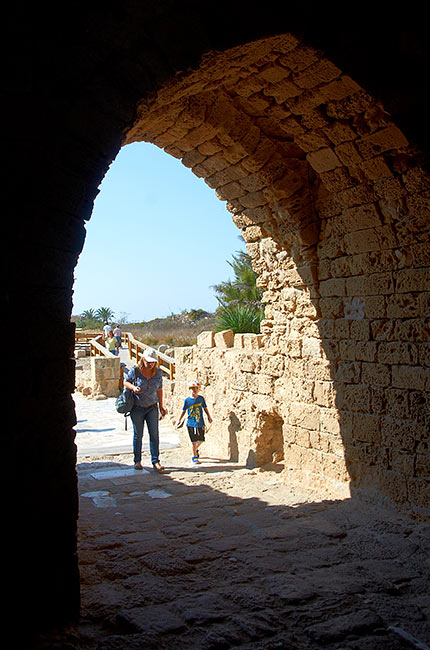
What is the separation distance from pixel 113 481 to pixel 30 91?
4.56 meters

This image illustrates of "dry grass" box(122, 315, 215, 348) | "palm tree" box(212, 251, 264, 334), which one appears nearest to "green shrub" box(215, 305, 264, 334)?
"palm tree" box(212, 251, 264, 334)

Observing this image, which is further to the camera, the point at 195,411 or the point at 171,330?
the point at 171,330

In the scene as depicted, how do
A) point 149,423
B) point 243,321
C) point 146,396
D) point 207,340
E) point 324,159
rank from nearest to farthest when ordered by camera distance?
point 324,159, point 146,396, point 149,423, point 207,340, point 243,321

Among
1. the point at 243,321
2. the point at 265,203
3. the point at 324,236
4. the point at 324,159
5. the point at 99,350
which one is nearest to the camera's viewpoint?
the point at 324,159

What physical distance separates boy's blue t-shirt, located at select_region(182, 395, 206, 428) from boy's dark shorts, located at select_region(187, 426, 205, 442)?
0.17ft

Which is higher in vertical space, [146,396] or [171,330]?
[171,330]

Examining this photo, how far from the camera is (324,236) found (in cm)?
522

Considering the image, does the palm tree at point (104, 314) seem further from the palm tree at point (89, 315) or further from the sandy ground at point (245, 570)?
the sandy ground at point (245, 570)

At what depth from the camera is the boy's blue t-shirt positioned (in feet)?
24.5

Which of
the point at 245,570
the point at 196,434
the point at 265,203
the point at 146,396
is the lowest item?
the point at 245,570

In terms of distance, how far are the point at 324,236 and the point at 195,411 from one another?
11.1ft

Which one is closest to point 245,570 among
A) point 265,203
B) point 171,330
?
point 265,203

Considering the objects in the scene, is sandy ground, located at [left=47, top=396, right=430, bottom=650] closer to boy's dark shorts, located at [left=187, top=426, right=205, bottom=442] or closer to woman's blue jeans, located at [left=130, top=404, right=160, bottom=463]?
woman's blue jeans, located at [left=130, top=404, right=160, bottom=463]

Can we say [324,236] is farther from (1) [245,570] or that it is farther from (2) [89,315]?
(2) [89,315]
